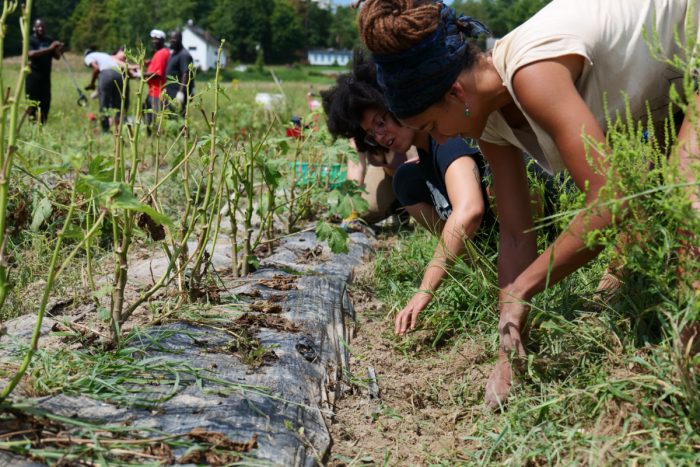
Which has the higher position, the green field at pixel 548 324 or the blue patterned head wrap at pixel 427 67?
the blue patterned head wrap at pixel 427 67

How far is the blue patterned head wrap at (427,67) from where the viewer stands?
5.89 ft

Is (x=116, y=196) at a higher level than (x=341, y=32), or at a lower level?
higher

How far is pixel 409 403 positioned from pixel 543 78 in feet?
3.39

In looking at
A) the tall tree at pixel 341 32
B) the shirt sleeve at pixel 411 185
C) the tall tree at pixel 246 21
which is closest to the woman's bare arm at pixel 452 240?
the shirt sleeve at pixel 411 185

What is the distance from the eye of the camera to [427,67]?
1799mm

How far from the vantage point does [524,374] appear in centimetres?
204

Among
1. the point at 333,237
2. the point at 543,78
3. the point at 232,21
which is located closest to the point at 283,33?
the point at 232,21

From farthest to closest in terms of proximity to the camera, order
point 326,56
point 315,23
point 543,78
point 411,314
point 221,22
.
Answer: point 315,23
point 326,56
point 221,22
point 411,314
point 543,78

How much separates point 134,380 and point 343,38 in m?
113

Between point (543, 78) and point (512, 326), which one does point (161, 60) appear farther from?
point (543, 78)

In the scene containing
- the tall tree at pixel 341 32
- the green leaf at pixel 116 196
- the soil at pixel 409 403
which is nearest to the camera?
the green leaf at pixel 116 196

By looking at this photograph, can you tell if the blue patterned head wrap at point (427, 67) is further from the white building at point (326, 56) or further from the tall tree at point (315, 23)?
the white building at point (326, 56)

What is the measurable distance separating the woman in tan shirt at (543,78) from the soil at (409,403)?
16cm

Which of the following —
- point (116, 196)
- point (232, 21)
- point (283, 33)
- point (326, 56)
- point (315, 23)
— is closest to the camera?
point (116, 196)
